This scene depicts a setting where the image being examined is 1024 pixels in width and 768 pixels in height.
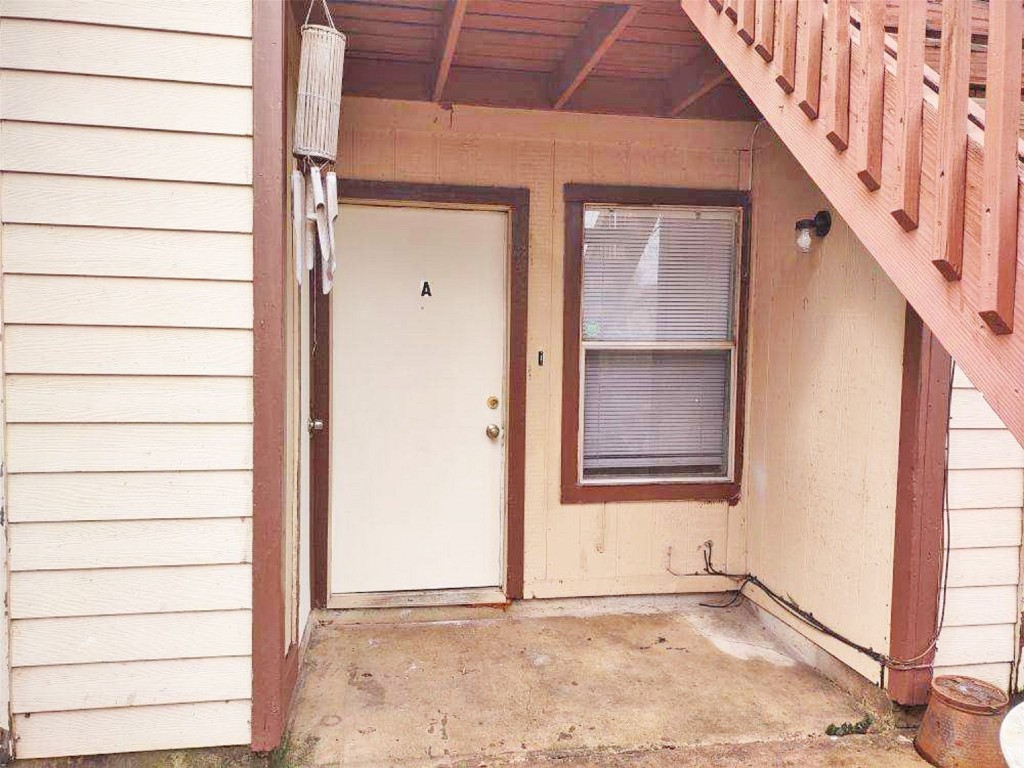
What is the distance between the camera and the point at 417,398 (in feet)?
10.4

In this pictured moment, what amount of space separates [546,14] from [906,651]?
2.65 m

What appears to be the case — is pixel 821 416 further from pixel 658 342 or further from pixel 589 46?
pixel 589 46

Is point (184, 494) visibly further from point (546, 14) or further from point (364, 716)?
point (546, 14)

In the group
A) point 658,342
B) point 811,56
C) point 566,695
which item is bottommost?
point 566,695

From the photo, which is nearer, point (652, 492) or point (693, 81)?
point (693, 81)

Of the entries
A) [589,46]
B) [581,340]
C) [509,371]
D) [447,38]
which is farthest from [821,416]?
[447,38]

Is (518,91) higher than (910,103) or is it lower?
higher

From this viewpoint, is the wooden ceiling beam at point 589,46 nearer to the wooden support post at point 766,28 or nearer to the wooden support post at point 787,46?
the wooden support post at point 766,28

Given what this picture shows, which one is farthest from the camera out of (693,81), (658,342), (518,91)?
(658,342)

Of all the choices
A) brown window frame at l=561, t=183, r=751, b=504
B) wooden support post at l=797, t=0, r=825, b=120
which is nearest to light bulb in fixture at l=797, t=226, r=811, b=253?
brown window frame at l=561, t=183, r=751, b=504

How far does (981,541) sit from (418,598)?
2336 millimetres

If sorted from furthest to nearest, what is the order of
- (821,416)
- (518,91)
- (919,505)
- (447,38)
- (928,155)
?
(518,91), (821,416), (447,38), (919,505), (928,155)

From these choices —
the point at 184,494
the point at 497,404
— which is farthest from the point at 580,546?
the point at 184,494

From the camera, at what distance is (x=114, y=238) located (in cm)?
187
